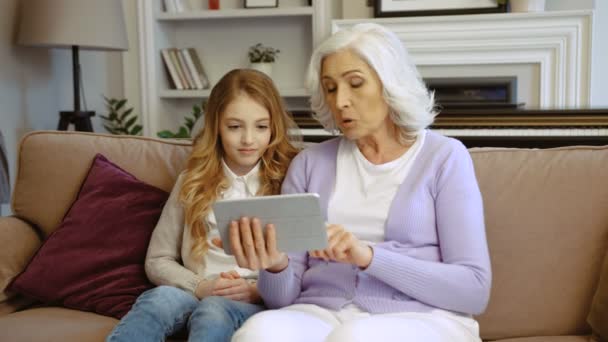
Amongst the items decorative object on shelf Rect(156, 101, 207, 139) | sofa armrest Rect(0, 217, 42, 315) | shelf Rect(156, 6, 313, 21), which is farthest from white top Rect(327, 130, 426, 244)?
shelf Rect(156, 6, 313, 21)

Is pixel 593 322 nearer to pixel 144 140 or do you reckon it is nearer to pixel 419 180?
pixel 419 180

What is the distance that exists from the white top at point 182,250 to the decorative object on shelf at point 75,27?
1724 millimetres

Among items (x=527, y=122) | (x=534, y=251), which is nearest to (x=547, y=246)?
(x=534, y=251)

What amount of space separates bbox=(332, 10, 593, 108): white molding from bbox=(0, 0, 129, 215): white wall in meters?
1.50

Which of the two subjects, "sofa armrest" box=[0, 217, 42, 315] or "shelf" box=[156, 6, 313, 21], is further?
"shelf" box=[156, 6, 313, 21]

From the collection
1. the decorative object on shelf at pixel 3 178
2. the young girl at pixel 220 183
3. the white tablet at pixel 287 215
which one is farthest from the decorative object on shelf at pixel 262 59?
the white tablet at pixel 287 215

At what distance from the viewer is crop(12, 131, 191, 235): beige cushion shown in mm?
1912

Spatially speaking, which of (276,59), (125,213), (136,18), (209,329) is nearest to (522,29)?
(276,59)

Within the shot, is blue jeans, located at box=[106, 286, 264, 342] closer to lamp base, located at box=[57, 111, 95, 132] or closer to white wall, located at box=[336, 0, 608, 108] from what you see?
lamp base, located at box=[57, 111, 95, 132]

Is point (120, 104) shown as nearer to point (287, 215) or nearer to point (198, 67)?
point (198, 67)

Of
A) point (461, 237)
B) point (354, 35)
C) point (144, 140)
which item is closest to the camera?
point (461, 237)

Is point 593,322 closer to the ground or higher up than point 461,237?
closer to the ground

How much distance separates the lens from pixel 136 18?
3.97 metres

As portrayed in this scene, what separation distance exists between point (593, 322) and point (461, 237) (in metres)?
0.37
